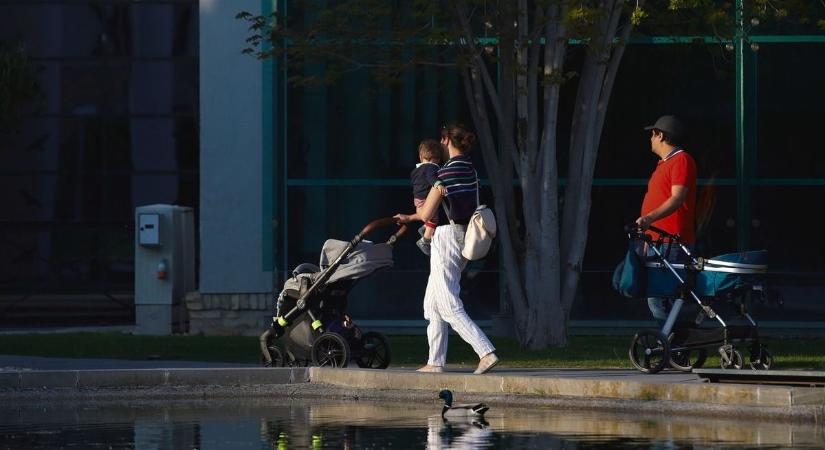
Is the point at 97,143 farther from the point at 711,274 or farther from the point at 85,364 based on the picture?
the point at 711,274

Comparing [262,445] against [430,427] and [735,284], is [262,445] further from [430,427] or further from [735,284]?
[735,284]

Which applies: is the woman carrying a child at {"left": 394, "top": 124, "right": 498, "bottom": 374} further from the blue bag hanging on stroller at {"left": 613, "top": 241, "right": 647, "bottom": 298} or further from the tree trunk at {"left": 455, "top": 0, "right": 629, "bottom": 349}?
the tree trunk at {"left": 455, "top": 0, "right": 629, "bottom": 349}

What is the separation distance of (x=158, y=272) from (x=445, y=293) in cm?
878

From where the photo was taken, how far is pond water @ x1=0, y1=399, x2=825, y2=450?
9.33 meters

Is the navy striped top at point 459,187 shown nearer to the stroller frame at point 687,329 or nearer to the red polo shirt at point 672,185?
the stroller frame at point 687,329

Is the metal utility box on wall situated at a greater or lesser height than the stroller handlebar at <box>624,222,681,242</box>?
lesser

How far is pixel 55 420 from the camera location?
1100 cm

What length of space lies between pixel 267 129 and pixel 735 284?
30.2 feet

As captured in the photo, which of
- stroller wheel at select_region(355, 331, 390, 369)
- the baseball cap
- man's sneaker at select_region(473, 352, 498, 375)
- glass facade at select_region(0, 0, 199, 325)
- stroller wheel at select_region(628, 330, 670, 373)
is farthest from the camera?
glass facade at select_region(0, 0, 199, 325)

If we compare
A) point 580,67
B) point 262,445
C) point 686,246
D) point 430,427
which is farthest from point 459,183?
point 580,67

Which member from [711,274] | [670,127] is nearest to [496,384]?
[711,274]

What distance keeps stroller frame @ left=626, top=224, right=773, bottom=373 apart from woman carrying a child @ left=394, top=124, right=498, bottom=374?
1.13 m

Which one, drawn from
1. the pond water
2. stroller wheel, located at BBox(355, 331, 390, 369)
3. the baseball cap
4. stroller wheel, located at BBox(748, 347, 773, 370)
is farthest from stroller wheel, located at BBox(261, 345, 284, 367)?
stroller wheel, located at BBox(748, 347, 773, 370)

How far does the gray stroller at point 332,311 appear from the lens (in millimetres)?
13367
